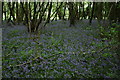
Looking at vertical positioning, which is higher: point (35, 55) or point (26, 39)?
point (26, 39)

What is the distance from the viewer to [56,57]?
8859 mm

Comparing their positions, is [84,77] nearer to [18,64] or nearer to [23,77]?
[23,77]

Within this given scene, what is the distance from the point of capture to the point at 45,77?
6.88m

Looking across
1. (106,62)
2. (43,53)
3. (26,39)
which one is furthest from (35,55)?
(106,62)

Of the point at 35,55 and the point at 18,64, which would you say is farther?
the point at 35,55

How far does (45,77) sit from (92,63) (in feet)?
10.0

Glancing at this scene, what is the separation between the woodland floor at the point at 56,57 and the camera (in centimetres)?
727

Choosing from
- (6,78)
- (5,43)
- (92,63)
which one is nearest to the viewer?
(6,78)

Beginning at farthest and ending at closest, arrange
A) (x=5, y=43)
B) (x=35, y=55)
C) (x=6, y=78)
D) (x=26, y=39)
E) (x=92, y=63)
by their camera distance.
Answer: (x=26, y=39)
(x=5, y=43)
(x=35, y=55)
(x=92, y=63)
(x=6, y=78)

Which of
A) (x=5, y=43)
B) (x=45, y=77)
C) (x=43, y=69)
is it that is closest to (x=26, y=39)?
(x=5, y=43)

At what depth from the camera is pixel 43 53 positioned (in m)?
9.28

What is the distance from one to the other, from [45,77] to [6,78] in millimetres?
1841

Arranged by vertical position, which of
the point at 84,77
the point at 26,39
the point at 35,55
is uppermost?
the point at 26,39

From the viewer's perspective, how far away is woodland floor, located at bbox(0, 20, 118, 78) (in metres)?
7.27
